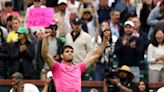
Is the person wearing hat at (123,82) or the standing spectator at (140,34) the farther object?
the standing spectator at (140,34)

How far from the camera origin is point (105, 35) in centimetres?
1295

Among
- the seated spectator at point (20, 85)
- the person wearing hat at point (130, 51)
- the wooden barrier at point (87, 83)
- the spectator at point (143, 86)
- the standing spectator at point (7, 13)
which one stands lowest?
the wooden barrier at point (87, 83)

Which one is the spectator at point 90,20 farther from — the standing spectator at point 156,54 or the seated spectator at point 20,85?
the seated spectator at point 20,85

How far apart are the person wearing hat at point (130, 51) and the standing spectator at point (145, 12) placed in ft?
5.73

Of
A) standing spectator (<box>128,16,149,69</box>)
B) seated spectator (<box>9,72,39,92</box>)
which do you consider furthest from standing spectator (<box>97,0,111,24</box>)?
seated spectator (<box>9,72,39,92</box>)

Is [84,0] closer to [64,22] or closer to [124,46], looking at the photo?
[64,22]

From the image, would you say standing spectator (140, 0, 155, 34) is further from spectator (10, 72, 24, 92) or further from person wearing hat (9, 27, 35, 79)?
spectator (10, 72, 24, 92)

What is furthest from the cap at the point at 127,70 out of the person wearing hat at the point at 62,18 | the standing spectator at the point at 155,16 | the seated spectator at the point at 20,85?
the person wearing hat at the point at 62,18

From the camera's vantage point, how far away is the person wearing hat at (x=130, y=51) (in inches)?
650

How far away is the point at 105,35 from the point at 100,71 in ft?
12.2

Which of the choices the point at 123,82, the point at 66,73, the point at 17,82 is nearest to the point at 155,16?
the point at 123,82

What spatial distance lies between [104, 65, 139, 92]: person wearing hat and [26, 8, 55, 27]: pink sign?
208 centimetres

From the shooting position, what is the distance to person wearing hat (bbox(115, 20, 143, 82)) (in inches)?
650

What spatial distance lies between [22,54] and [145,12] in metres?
3.71
